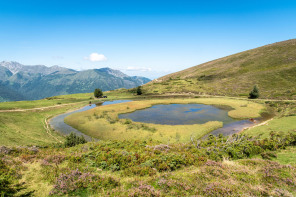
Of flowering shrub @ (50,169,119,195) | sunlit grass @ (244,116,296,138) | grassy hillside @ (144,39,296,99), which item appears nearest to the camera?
flowering shrub @ (50,169,119,195)

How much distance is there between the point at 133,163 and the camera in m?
13.3

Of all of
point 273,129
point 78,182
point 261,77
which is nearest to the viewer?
point 78,182

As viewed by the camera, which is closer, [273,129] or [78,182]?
[78,182]

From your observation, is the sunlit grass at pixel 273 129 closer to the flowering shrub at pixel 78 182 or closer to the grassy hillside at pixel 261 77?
the flowering shrub at pixel 78 182

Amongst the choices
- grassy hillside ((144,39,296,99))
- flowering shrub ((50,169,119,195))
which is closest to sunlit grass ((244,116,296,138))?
flowering shrub ((50,169,119,195))

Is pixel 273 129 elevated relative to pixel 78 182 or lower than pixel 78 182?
lower

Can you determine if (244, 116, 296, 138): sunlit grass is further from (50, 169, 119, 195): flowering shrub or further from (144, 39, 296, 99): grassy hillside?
(144, 39, 296, 99): grassy hillside

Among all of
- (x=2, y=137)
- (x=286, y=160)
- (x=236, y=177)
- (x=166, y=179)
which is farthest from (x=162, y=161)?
(x=2, y=137)

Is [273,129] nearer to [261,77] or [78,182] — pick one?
[78,182]

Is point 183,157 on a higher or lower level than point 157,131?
higher

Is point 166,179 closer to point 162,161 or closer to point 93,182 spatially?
point 162,161

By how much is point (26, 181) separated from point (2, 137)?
22467mm

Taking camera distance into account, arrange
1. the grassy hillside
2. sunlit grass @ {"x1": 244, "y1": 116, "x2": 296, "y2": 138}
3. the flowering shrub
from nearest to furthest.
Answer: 1. the flowering shrub
2. sunlit grass @ {"x1": 244, "y1": 116, "x2": 296, "y2": 138}
3. the grassy hillside

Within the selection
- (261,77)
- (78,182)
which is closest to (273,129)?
(78,182)
